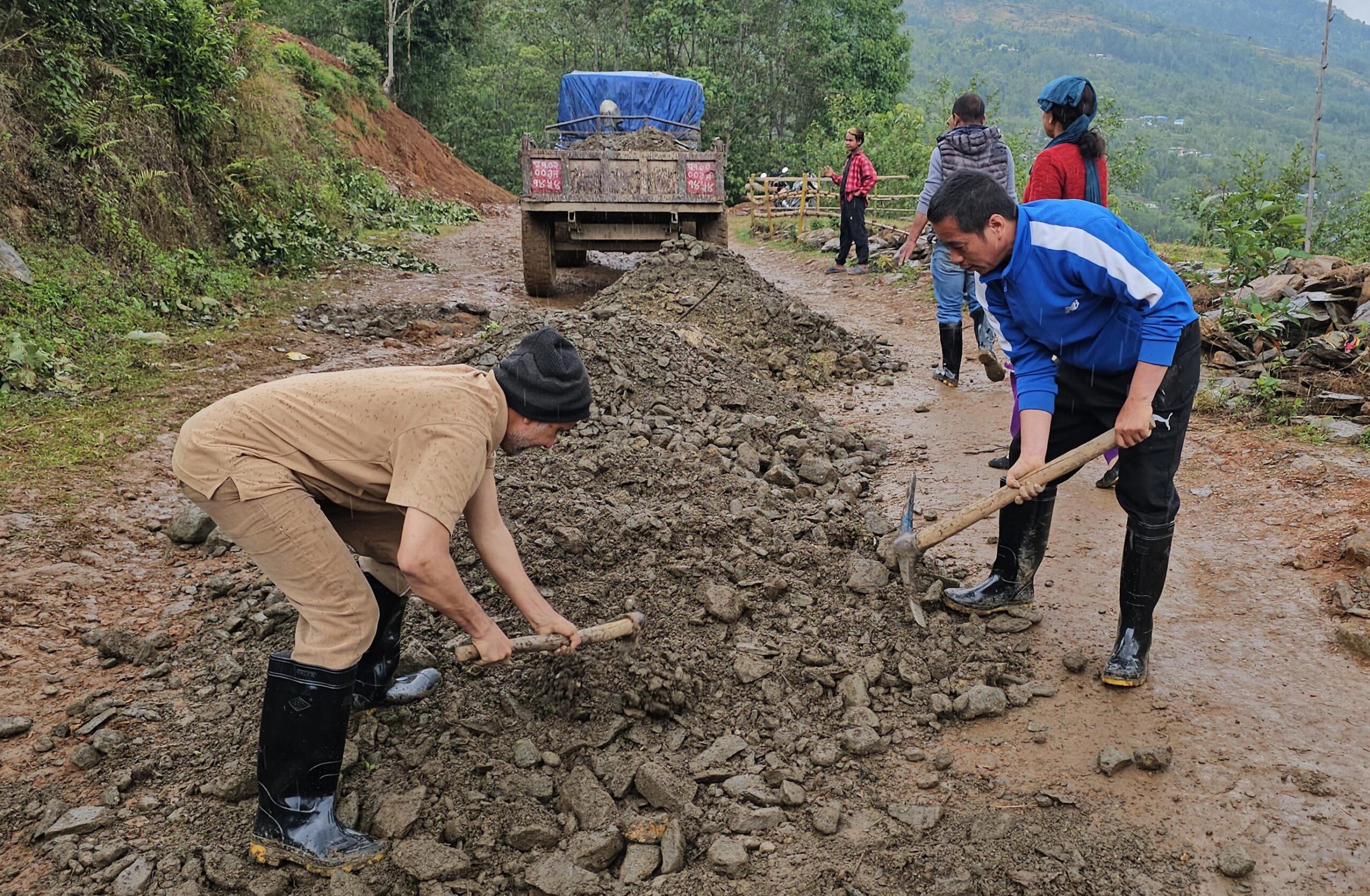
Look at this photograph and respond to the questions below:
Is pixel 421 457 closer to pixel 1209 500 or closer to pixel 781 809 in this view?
pixel 781 809

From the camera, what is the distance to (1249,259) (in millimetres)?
Result: 6926

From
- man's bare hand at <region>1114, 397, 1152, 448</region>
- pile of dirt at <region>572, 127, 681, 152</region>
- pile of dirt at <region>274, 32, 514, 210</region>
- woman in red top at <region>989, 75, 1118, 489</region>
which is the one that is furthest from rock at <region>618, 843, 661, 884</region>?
pile of dirt at <region>274, 32, 514, 210</region>

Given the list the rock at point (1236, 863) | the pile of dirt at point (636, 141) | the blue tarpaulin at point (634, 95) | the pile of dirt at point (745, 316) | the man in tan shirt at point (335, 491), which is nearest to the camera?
the man in tan shirt at point (335, 491)

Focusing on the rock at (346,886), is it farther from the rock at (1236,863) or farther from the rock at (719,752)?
the rock at (1236,863)

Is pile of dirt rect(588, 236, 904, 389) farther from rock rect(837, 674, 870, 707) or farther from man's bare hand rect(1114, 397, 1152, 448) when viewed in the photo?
man's bare hand rect(1114, 397, 1152, 448)

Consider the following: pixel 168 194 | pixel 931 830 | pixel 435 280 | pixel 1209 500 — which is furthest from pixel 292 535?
pixel 435 280

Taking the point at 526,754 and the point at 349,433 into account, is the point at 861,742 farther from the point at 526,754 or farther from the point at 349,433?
the point at 349,433

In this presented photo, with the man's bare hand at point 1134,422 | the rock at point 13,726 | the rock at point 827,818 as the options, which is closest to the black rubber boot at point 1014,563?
the man's bare hand at point 1134,422

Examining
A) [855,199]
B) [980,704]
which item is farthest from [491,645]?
[855,199]

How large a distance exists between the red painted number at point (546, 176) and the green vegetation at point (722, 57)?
1686 cm

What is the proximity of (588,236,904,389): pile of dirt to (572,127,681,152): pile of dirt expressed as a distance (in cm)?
254

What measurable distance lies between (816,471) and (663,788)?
2372 mm

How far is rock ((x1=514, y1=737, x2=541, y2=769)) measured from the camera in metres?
2.57

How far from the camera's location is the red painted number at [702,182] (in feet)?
31.1
